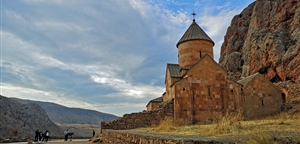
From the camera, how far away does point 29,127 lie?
28.0 m

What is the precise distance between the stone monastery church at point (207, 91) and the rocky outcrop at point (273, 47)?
6.83m

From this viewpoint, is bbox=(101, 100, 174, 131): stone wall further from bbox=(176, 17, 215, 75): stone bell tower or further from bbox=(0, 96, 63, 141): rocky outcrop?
bbox=(0, 96, 63, 141): rocky outcrop

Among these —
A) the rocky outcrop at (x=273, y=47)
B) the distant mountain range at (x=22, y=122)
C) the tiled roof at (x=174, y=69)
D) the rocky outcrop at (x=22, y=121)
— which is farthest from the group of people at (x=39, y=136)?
the rocky outcrop at (x=273, y=47)

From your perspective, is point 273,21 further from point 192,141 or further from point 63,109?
point 63,109

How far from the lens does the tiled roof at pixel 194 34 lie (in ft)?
52.7

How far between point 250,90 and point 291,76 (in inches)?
392

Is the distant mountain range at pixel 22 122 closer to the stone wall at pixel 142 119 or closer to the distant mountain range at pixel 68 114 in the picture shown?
the stone wall at pixel 142 119

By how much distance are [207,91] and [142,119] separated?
449cm

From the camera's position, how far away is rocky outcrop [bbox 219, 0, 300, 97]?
22016mm

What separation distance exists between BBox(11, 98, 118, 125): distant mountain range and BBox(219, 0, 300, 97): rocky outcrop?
73.9 m

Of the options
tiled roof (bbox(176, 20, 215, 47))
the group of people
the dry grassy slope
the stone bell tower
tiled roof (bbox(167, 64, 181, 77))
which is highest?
tiled roof (bbox(176, 20, 215, 47))

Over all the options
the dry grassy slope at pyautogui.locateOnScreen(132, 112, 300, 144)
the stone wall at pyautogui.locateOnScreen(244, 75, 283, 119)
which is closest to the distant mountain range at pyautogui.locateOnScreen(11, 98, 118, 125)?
the stone wall at pyautogui.locateOnScreen(244, 75, 283, 119)

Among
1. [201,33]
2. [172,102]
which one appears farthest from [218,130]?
[201,33]

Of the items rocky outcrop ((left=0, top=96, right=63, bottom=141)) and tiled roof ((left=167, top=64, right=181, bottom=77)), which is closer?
tiled roof ((left=167, top=64, right=181, bottom=77))
